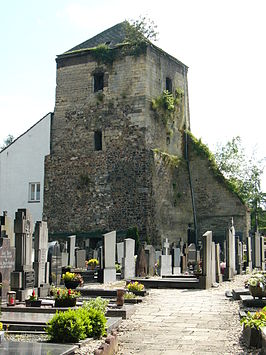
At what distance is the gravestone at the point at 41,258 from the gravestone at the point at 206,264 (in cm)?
493

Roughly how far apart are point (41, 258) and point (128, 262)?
514cm

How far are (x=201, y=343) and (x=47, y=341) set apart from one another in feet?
7.80

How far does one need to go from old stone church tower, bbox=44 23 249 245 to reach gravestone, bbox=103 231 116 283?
9.52 metres

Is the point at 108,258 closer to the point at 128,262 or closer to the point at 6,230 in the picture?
the point at 128,262

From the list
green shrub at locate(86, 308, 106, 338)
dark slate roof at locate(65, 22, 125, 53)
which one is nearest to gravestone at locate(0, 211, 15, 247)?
green shrub at locate(86, 308, 106, 338)

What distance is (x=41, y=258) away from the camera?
14859mm

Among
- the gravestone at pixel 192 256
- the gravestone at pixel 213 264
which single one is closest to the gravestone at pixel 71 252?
the gravestone at pixel 192 256

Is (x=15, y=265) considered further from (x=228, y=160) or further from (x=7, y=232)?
(x=228, y=160)

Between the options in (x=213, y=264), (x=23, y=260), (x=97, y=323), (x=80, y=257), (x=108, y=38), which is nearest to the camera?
(x=97, y=323)

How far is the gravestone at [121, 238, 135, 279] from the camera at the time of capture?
19094 millimetres

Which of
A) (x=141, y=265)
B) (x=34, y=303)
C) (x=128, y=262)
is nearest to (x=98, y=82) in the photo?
(x=141, y=265)

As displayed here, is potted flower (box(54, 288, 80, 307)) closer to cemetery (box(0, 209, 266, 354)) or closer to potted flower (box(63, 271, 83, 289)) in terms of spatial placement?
cemetery (box(0, 209, 266, 354))

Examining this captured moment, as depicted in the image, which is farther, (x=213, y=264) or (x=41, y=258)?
(x=213, y=264)

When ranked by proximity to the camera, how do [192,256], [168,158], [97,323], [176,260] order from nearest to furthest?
[97,323] → [176,260] → [192,256] → [168,158]
